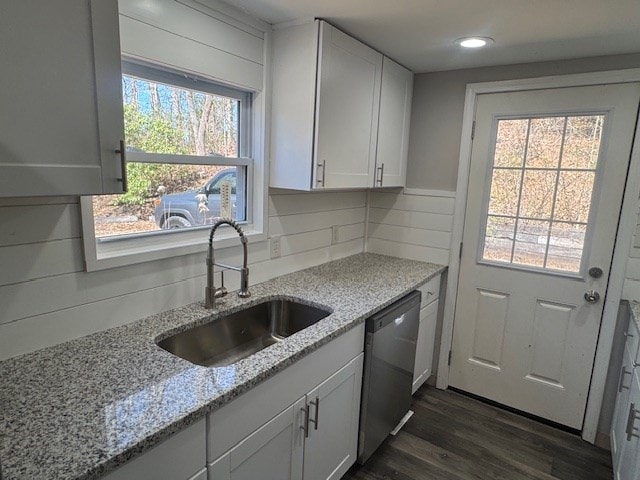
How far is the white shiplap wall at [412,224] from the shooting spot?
2.69 m

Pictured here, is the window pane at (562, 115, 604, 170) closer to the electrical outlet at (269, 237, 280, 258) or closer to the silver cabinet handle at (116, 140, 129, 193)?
the electrical outlet at (269, 237, 280, 258)

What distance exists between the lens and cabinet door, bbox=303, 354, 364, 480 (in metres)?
1.56

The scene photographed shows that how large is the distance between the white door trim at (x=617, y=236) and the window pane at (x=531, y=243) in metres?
0.35

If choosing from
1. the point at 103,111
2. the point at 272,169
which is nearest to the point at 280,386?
the point at 103,111

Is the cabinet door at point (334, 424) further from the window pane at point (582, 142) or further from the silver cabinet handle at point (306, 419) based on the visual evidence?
the window pane at point (582, 142)

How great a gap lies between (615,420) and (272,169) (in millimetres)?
2305

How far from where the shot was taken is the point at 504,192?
2.46m

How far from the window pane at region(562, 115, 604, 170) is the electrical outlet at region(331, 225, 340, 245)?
4.60ft

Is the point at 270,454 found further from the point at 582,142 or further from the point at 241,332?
the point at 582,142

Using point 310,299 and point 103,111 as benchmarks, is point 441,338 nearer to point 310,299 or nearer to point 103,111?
point 310,299

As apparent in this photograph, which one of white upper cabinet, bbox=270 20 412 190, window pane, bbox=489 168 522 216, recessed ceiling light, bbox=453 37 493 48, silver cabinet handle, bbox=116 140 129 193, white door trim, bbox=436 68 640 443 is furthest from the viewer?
window pane, bbox=489 168 522 216

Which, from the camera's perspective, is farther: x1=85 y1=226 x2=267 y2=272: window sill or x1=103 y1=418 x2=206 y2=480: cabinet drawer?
x1=85 y1=226 x2=267 y2=272: window sill

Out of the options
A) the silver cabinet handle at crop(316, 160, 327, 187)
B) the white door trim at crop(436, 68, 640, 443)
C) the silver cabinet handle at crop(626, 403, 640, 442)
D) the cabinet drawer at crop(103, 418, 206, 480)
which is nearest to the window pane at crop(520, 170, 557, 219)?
the white door trim at crop(436, 68, 640, 443)

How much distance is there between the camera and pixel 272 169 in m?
2.04
